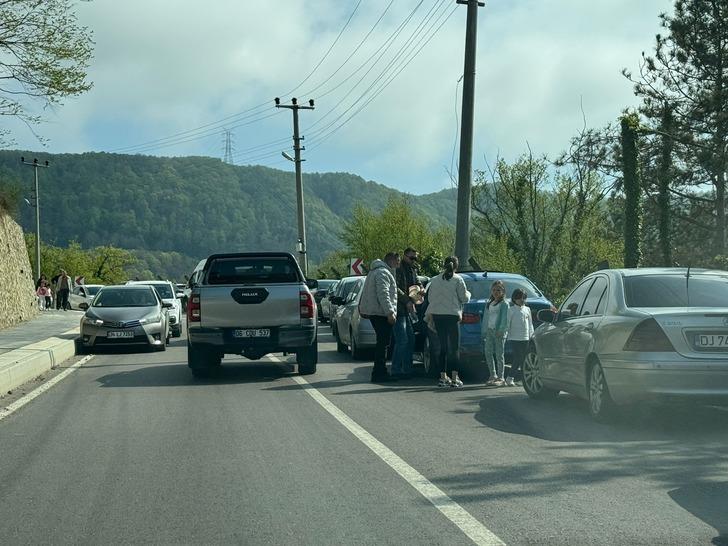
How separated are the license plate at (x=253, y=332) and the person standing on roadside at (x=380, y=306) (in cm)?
172

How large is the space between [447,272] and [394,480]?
23.2ft

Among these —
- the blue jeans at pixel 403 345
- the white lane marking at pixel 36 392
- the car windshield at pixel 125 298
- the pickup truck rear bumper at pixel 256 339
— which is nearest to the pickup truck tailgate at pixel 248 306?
the pickup truck rear bumper at pixel 256 339

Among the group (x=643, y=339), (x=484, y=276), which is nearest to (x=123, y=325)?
(x=484, y=276)

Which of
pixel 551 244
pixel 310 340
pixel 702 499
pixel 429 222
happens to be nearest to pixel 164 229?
pixel 429 222

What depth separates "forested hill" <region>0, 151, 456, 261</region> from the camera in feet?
490

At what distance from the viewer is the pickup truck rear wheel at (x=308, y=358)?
52.3ft

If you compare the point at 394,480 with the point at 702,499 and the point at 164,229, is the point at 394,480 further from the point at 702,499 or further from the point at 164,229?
the point at 164,229

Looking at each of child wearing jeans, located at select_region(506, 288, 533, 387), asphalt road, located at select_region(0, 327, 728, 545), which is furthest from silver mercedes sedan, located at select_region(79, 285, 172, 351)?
child wearing jeans, located at select_region(506, 288, 533, 387)

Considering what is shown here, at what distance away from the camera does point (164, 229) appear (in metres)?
160

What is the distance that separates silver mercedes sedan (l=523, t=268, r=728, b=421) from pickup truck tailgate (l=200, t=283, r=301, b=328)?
531 centimetres

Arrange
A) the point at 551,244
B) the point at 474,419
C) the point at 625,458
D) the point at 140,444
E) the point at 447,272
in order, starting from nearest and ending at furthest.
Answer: the point at 625,458 < the point at 140,444 < the point at 474,419 < the point at 447,272 < the point at 551,244

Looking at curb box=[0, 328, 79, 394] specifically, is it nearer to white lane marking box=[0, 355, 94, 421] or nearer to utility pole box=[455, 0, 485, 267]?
white lane marking box=[0, 355, 94, 421]

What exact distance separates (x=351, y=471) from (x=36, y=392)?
7843 millimetres

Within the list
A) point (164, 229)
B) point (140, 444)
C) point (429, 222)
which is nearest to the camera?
point (140, 444)
